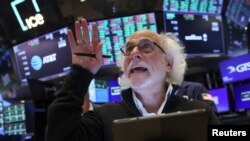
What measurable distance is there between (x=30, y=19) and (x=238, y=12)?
11.0 ft

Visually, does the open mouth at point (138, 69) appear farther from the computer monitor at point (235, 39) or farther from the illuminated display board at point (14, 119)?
the illuminated display board at point (14, 119)

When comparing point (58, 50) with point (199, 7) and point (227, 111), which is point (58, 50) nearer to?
point (199, 7)

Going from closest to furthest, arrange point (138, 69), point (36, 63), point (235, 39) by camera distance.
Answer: point (138, 69) < point (36, 63) < point (235, 39)

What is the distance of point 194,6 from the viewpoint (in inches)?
245

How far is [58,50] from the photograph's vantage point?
6.31 m

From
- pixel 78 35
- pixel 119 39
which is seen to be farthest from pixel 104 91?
pixel 78 35

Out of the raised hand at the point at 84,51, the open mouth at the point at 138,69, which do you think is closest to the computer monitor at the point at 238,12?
the open mouth at the point at 138,69

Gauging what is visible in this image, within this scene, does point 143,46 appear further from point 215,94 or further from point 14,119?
point 14,119

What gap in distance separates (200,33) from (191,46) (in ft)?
0.84

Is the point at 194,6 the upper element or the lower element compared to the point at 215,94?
upper

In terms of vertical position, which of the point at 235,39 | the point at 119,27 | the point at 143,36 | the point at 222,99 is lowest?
the point at 222,99

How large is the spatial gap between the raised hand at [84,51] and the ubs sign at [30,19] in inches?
178

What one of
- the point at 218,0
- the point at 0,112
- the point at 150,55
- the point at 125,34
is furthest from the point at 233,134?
the point at 0,112

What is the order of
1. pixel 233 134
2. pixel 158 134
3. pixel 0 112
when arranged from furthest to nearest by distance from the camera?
pixel 0 112 < pixel 158 134 < pixel 233 134
